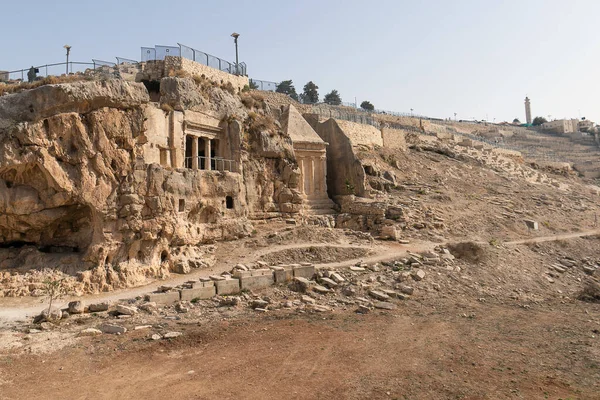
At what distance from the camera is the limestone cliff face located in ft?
49.2

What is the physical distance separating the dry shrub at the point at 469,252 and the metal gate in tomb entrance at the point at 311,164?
7534 millimetres

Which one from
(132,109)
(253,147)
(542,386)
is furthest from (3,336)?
(253,147)

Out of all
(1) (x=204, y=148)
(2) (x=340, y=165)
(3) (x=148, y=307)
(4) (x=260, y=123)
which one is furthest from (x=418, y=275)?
(1) (x=204, y=148)

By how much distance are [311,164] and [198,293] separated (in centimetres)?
1346

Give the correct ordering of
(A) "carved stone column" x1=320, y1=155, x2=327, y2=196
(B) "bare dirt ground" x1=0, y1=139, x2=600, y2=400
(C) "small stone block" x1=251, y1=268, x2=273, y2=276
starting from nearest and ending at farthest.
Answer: (B) "bare dirt ground" x1=0, y1=139, x2=600, y2=400, (C) "small stone block" x1=251, y1=268, x2=273, y2=276, (A) "carved stone column" x1=320, y1=155, x2=327, y2=196

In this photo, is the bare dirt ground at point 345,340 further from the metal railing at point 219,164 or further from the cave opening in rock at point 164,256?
the metal railing at point 219,164

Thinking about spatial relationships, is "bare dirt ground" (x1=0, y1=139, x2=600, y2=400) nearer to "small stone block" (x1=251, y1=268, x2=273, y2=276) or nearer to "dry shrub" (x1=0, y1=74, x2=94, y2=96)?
"small stone block" (x1=251, y1=268, x2=273, y2=276)

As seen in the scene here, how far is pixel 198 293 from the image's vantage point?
13828 millimetres

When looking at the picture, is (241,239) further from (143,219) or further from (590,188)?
(590,188)

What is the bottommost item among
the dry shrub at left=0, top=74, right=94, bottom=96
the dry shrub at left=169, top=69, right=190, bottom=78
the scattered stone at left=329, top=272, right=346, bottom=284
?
the scattered stone at left=329, top=272, right=346, bottom=284

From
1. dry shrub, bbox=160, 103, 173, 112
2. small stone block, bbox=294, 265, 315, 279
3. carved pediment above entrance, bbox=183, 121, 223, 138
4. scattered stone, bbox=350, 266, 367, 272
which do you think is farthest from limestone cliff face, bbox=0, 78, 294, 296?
scattered stone, bbox=350, 266, 367, 272

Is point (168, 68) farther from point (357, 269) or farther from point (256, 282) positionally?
point (357, 269)

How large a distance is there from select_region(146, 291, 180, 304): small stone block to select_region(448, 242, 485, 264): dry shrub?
42.1 feet

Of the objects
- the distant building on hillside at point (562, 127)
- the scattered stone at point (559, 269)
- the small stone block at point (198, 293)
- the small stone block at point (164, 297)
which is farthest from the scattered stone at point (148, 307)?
the distant building on hillside at point (562, 127)
